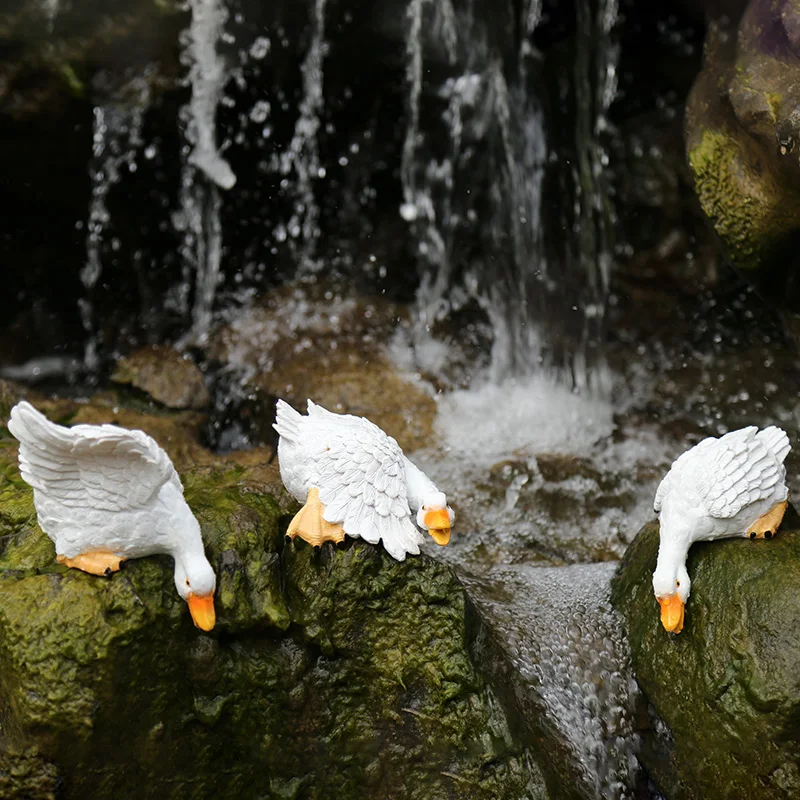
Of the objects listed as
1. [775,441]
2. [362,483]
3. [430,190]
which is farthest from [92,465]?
[430,190]

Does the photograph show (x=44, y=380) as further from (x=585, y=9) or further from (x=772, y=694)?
(x=772, y=694)

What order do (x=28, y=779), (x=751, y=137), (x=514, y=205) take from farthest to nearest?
(x=514, y=205), (x=751, y=137), (x=28, y=779)

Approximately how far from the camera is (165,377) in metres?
4.19

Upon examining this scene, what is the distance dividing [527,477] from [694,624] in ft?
4.57

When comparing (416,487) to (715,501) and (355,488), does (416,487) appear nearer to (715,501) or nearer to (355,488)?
(355,488)

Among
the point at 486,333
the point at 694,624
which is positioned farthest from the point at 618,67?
the point at 694,624

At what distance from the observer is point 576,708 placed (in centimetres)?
247

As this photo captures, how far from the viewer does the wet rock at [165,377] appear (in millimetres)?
4074

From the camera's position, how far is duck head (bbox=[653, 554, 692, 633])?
2.28m

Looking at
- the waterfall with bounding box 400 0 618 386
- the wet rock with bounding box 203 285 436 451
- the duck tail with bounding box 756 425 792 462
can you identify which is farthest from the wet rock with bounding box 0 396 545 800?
the waterfall with bounding box 400 0 618 386

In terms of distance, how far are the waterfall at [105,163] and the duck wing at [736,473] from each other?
9.71ft

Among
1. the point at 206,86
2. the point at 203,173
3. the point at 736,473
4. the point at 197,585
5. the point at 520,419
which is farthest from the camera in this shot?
the point at 203,173

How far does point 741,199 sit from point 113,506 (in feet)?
7.97

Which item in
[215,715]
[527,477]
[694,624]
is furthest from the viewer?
[527,477]
